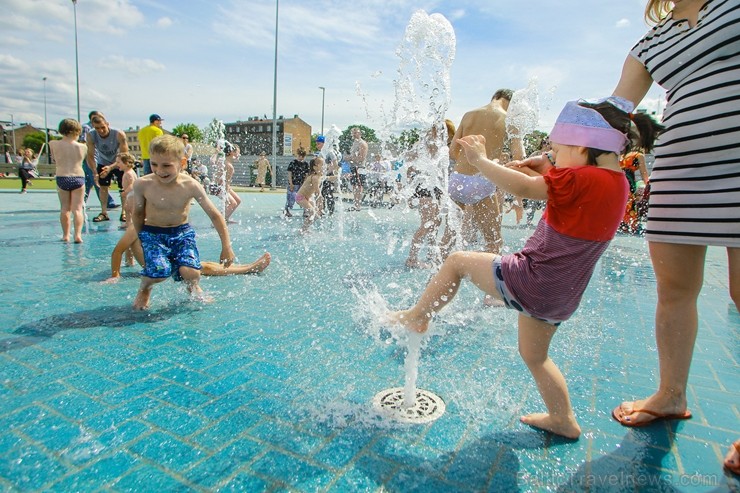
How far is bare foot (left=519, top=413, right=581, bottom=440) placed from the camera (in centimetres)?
192

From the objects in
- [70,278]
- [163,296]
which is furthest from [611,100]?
[70,278]

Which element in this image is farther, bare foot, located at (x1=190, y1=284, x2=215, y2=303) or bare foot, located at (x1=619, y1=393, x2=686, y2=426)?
bare foot, located at (x1=190, y1=284, x2=215, y2=303)

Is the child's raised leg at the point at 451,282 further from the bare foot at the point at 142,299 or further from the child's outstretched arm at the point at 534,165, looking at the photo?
the bare foot at the point at 142,299

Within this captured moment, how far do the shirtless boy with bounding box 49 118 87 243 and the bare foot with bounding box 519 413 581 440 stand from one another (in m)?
6.69

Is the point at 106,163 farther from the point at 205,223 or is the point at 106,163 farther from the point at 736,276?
the point at 736,276

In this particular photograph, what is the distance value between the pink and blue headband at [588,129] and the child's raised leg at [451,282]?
23.6 inches

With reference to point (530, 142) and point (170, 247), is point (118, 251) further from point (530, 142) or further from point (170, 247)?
point (530, 142)

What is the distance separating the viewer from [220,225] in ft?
12.0

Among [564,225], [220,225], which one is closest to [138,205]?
[220,225]

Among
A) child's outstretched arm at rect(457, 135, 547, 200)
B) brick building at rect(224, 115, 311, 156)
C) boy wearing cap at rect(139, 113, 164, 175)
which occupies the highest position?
brick building at rect(224, 115, 311, 156)

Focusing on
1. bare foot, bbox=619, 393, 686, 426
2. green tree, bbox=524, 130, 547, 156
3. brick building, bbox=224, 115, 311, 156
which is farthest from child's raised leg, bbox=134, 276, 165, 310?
brick building, bbox=224, 115, 311, 156

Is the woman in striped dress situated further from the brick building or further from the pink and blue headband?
the brick building

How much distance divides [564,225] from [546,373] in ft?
2.13

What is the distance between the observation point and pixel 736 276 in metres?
1.79
